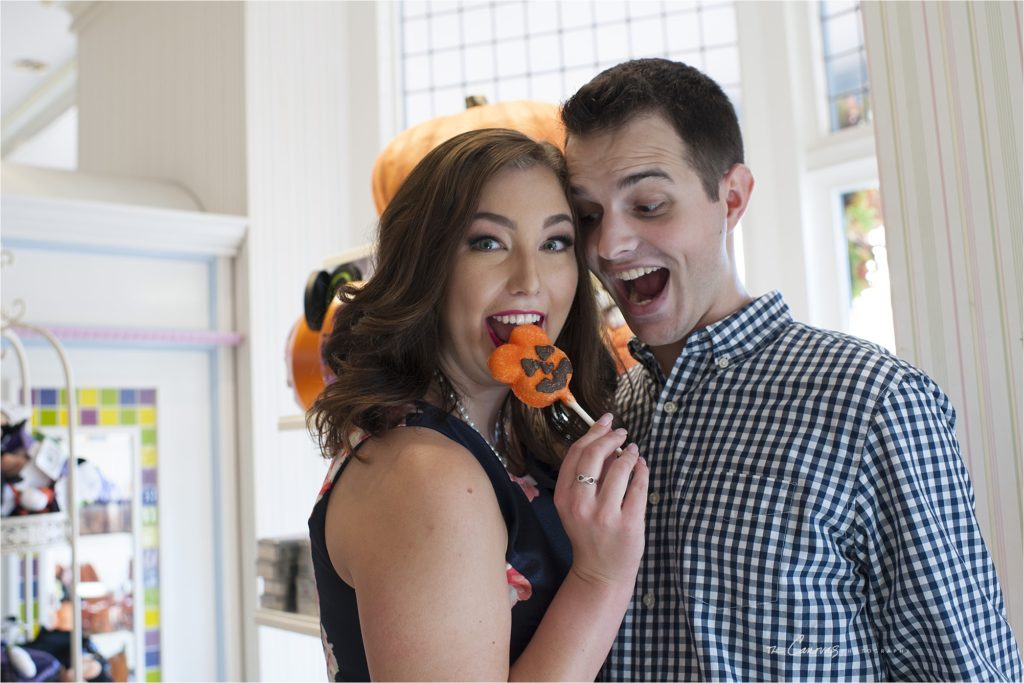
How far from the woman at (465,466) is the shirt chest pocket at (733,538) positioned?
14 cm

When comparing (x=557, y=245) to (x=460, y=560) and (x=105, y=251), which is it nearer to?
(x=460, y=560)

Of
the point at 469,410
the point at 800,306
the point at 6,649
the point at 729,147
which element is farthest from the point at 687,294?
the point at 6,649

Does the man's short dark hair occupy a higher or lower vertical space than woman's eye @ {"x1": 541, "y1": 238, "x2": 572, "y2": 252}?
higher

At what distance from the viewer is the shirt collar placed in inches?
70.1

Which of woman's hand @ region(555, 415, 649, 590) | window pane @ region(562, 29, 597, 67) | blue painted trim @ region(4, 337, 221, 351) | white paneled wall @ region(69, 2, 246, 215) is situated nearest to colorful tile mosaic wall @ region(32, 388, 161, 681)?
blue painted trim @ region(4, 337, 221, 351)

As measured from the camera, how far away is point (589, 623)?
146cm

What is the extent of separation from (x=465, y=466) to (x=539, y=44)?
146 inches

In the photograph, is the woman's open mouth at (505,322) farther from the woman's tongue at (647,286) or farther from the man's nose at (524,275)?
the woman's tongue at (647,286)

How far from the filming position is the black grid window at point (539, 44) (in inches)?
171

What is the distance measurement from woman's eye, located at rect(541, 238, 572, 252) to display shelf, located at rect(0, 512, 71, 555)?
2341mm

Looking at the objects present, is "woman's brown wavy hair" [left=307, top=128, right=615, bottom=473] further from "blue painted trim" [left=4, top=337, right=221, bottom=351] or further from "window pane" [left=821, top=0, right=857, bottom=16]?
"blue painted trim" [left=4, top=337, right=221, bottom=351]

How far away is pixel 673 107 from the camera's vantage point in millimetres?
1831

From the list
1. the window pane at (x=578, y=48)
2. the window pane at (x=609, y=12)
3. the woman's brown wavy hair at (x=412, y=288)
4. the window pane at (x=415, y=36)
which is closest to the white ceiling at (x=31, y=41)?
the window pane at (x=415, y=36)

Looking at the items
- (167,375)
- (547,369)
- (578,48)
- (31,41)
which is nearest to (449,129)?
(547,369)
